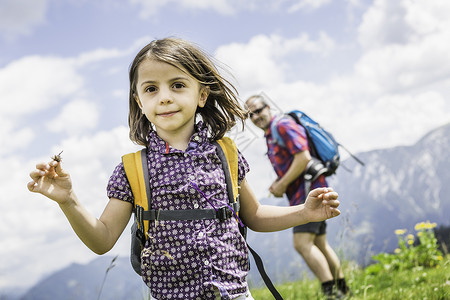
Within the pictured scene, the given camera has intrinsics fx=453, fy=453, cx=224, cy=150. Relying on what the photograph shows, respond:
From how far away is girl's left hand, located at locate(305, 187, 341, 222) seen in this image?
6.64 ft

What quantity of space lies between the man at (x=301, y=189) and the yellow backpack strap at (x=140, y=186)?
9.26 ft

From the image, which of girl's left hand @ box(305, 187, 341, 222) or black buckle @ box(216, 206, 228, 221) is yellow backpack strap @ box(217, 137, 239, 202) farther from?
girl's left hand @ box(305, 187, 341, 222)

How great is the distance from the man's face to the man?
0.69 feet

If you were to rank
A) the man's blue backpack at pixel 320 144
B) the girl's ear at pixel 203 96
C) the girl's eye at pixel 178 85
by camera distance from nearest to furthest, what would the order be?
the girl's eye at pixel 178 85 < the girl's ear at pixel 203 96 < the man's blue backpack at pixel 320 144

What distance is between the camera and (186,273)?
1882mm

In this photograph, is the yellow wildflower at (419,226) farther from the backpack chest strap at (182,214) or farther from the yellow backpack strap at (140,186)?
the yellow backpack strap at (140,186)

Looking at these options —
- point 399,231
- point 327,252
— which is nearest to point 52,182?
point 327,252

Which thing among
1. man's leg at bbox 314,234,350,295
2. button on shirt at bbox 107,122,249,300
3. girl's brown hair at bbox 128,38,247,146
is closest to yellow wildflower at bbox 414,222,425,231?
man's leg at bbox 314,234,350,295

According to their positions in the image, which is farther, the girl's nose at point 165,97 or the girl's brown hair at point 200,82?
the girl's brown hair at point 200,82

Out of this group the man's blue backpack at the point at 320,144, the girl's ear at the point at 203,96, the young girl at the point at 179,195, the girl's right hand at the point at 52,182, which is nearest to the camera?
the girl's right hand at the point at 52,182

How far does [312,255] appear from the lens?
4625mm

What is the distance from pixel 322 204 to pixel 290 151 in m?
2.58

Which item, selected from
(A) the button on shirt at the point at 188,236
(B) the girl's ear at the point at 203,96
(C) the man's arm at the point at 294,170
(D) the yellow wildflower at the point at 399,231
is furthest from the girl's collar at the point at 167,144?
(D) the yellow wildflower at the point at 399,231

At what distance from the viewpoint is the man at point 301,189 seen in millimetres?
4613
